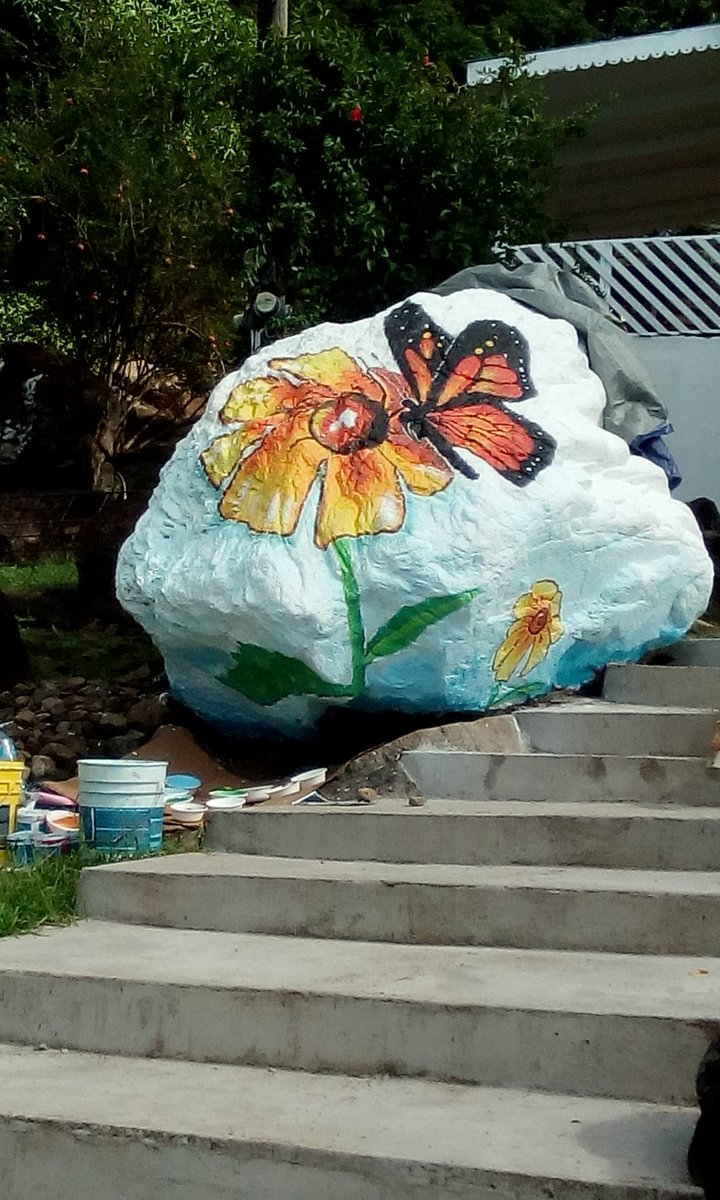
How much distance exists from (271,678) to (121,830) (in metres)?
0.92

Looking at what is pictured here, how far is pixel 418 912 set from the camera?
14.6ft

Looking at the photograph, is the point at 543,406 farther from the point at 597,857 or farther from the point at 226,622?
the point at 597,857

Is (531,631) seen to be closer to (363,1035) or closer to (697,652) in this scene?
(697,652)

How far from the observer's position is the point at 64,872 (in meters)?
5.02

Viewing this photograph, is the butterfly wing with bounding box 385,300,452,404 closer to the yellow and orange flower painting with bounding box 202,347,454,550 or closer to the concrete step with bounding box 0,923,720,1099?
the yellow and orange flower painting with bounding box 202,347,454,550

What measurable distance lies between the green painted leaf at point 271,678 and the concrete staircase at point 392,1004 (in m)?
0.60

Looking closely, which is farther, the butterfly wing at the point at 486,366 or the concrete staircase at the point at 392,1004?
the butterfly wing at the point at 486,366

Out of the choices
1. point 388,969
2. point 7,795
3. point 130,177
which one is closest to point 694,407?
point 130,177

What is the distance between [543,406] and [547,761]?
1507 millimetres

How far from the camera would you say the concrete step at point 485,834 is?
4.73 metres

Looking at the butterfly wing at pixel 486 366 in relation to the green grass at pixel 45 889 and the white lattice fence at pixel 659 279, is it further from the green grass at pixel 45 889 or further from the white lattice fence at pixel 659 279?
the white lattice fence at pixel 659 279

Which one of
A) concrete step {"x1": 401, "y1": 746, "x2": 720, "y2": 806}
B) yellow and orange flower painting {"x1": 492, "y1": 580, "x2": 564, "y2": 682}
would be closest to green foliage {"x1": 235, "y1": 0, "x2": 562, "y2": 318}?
yellow and orange flower painting {"x1": 492, "y1": 580, "x2": 564, "y2": 682}

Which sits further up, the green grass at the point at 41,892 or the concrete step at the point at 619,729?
the concrete step at the point at 619,729

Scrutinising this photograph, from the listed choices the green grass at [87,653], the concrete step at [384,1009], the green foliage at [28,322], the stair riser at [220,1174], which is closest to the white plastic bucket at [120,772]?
the concrete step at [384,1009]
